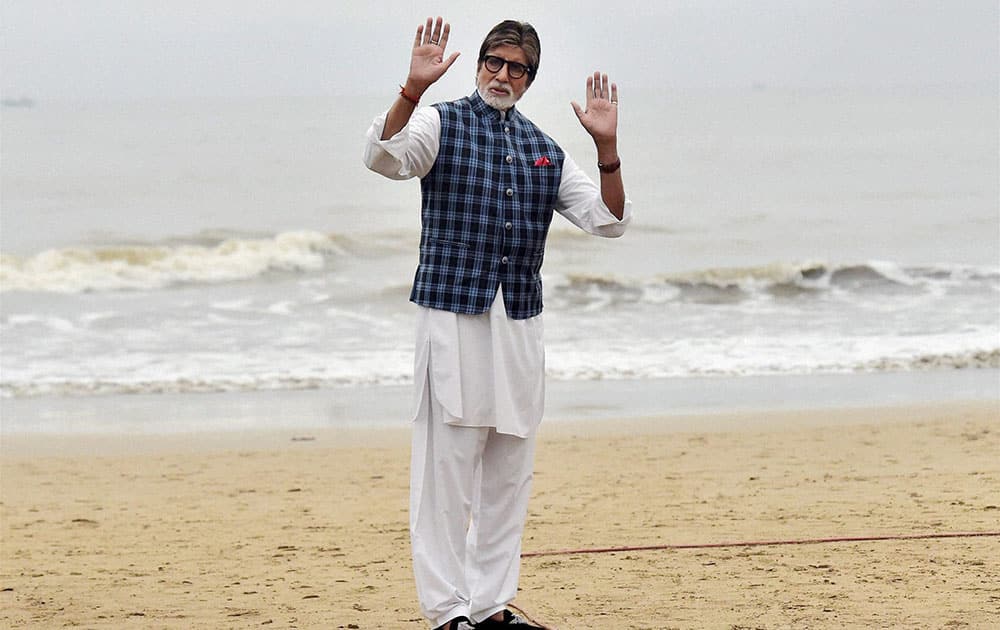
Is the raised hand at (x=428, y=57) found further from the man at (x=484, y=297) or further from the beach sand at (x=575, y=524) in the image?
the beach sand at (x=575, y=524)

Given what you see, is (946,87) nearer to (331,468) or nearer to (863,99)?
(863,99)

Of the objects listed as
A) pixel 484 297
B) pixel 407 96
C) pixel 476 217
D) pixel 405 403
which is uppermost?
pixel 407 96

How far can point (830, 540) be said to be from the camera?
17.7ft

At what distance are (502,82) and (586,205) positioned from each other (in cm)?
45

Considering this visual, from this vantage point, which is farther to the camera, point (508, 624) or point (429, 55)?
point (508, 624)

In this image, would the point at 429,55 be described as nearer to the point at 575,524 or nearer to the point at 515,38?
the point at 515,38

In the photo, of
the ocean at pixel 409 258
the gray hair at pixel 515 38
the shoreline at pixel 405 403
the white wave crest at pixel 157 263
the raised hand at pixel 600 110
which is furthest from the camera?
the white wave crest at pixel 157 263

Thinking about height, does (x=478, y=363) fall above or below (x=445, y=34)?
below

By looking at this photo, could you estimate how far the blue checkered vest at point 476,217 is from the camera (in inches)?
147

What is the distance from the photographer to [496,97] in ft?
12.5

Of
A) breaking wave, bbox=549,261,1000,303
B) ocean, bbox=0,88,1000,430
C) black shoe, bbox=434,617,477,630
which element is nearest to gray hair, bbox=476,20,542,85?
black shoe, bbox=434,617,477,630

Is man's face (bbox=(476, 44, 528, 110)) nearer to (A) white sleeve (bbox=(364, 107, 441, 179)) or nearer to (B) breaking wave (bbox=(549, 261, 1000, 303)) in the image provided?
(A) white sleeve (bbox=(364, 107, 441, 179))

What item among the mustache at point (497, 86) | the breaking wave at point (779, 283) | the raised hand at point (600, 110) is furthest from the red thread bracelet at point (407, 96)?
the breaking wave at point (779, 283)

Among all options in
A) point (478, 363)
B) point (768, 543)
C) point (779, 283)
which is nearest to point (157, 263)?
point (779, 283)
